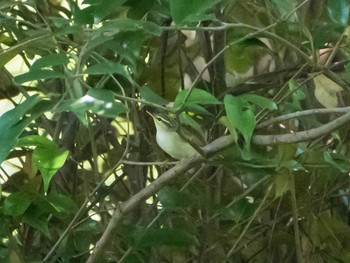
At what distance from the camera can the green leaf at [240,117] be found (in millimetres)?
562

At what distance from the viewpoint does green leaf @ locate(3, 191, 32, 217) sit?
2.36 ft

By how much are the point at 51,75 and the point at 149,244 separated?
0.27 m

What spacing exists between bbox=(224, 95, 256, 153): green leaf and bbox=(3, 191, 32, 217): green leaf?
10.3 inches

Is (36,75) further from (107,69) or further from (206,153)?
(206,153)

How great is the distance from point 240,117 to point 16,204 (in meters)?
0.28

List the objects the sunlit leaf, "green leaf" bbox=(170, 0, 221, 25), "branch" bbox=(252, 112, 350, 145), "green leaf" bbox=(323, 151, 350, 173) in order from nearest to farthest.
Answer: "green leaf" bbox=(170, 0, 221, 25), "branch" bbox=(252, 112, 350, 145), "green leaf" bbox=(323, 151, 350, 173), the sunlit leaf

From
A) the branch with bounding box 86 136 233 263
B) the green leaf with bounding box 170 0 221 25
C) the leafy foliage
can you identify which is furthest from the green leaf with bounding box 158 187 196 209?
the green leaf with bounding box 170 0 221 25

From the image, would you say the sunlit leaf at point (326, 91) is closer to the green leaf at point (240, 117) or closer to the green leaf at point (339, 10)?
the green leaf at point (339, 10)

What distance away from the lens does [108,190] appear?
847 mm

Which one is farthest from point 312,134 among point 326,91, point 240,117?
point 326,91

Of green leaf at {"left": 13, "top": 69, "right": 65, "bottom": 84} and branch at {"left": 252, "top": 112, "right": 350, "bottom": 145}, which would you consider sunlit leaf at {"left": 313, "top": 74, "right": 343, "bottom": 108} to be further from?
green leaf at {"left": 13, "top": 69, "right": 65, "bottom": 84}

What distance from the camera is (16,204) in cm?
73

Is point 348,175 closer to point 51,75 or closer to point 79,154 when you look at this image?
point 79,154

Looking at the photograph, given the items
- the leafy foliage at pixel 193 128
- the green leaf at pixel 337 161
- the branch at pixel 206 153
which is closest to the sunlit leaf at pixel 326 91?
the leafy foliage at pixel 193 128
